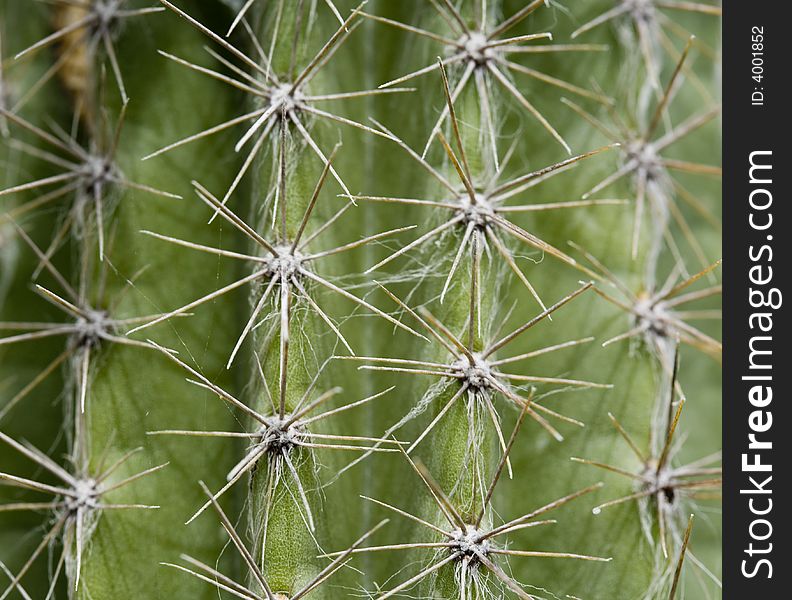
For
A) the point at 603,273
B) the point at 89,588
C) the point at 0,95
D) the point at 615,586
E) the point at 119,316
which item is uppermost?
the point at 0,95

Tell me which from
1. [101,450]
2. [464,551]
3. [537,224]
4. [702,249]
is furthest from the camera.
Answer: [702,249]

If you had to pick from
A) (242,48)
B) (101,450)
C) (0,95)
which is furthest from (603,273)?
(0,95)

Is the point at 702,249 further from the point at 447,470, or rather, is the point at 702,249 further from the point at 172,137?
the point at 172,137

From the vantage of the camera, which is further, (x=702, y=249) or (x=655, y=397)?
(x=702, y=249)

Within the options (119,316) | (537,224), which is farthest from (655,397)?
(119,316)

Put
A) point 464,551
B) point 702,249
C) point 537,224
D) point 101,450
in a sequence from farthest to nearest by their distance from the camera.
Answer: point 702,249 < point 537,224 < point 101,450 < point 464,551

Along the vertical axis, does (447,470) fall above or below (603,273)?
below
